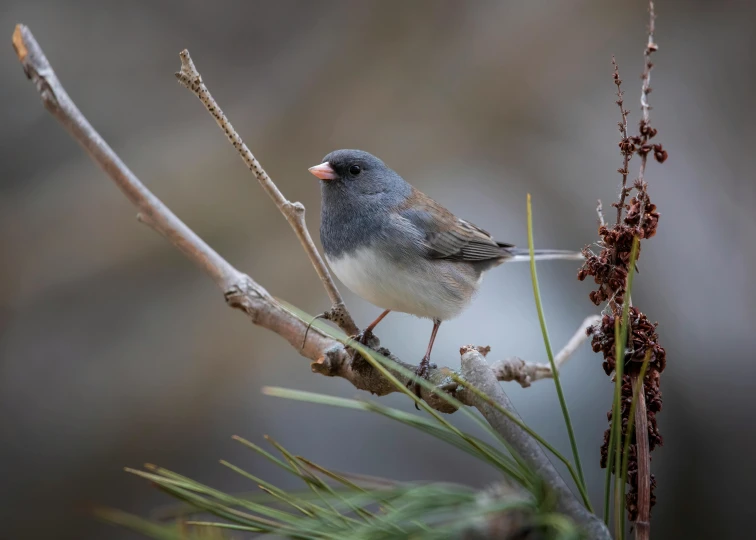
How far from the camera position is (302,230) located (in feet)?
2.91

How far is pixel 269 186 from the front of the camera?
2.76 feet

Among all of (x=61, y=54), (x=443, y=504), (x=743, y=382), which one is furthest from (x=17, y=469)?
(x=743, y=382)

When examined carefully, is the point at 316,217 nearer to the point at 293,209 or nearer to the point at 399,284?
the point at 399,284

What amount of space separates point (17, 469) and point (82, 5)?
1.48 metres

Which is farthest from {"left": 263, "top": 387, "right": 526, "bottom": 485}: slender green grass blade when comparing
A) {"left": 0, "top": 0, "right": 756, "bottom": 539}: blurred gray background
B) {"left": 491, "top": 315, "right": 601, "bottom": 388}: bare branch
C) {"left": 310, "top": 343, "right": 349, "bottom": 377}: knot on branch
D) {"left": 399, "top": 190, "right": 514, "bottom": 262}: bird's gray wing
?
{"left": 0, "top": 0, "right": 756, "bottom": 539}: blurred gray background

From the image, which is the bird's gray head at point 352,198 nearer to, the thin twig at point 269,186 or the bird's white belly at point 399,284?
the bird's white belly at point 399,284

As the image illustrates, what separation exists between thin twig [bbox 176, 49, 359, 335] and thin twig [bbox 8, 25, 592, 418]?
5cm

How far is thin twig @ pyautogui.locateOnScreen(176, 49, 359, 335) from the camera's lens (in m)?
0.73

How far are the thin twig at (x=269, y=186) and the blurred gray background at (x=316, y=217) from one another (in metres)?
0.93

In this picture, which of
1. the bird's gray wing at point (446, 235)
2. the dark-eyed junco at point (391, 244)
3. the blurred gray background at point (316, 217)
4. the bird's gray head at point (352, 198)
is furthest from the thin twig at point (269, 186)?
the blurred gray background at point (316, 217)

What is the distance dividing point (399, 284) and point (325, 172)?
0.26 metres

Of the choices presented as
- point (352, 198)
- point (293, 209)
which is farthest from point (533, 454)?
point (352, 198)

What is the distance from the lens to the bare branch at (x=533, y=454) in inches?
18.1

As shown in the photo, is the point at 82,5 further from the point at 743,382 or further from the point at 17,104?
the point at 743,382
